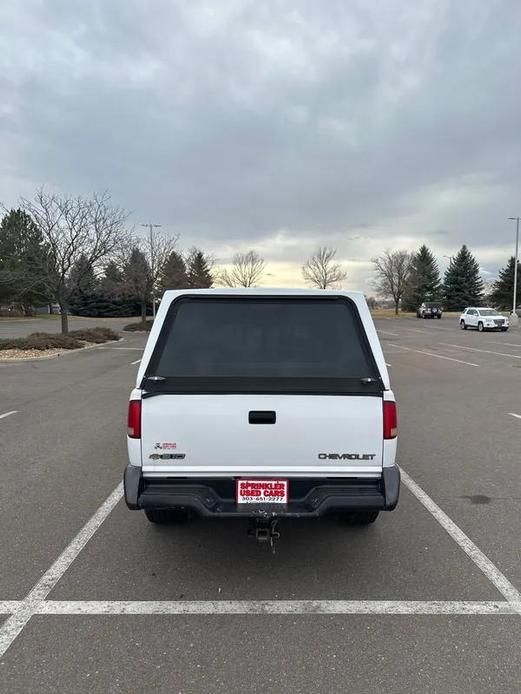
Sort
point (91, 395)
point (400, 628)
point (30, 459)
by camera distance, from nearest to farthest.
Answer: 1. point (400, 628)
2. point (30, 459)
3. point (91, 395)

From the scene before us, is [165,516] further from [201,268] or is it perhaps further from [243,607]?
[201,268]

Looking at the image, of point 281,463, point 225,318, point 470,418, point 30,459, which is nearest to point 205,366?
point 225,318

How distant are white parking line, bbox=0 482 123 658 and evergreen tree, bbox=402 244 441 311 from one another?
7825 centimetres

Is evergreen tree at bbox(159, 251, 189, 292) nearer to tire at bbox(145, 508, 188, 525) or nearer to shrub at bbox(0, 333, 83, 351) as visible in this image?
shrub at bbox(0, 333, 83, 351)

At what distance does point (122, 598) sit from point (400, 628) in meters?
1.66

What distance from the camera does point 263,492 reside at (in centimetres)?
298

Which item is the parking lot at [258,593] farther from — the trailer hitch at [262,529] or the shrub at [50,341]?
the shrub at [50,341]

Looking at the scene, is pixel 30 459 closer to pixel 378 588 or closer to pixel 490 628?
pixel 378 588

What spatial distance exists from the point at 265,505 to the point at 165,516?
4.11ft

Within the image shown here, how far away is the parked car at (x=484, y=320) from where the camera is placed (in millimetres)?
33469

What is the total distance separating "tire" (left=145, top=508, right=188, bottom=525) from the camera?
3.83m

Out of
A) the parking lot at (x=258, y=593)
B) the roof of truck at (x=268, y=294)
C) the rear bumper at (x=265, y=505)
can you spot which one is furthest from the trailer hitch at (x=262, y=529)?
the roof of truck at (x=268, y=294)

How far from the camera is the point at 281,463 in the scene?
2.98 metres

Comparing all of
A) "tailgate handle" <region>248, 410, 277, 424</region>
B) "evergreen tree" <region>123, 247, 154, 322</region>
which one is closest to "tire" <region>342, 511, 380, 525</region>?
"tailgate handle" <region>248, 410, 277, 424</region>
